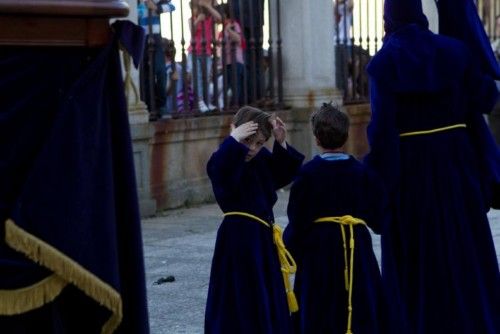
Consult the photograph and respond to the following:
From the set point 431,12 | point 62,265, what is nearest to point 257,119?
point 62,265

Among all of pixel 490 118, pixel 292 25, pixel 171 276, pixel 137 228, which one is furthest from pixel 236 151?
pixel 490 118

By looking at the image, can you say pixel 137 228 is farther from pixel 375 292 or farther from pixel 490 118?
pixel 490 118

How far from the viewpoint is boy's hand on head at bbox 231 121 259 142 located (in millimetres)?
5293

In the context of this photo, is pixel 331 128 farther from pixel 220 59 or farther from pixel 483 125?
pixel 220 59

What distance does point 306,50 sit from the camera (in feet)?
44.5

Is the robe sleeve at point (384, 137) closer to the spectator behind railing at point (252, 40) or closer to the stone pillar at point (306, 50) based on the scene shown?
the spectator behind railing at point (252, 40)

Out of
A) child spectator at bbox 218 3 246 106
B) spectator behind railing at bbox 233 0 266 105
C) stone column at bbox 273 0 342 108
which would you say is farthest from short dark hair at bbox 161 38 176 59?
stone column at bbox 273 0 342 108

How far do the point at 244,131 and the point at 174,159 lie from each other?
21.8 ft

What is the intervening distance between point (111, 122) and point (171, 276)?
478 cm

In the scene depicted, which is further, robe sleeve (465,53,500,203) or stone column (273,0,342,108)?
stone column (273,0,342,108)

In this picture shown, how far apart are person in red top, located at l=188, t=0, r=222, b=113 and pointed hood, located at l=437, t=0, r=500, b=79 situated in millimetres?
6631

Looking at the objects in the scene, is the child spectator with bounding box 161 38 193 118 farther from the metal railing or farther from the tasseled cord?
the tasseled cord

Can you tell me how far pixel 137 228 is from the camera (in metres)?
3.51

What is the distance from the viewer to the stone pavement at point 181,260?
6.90 meters
